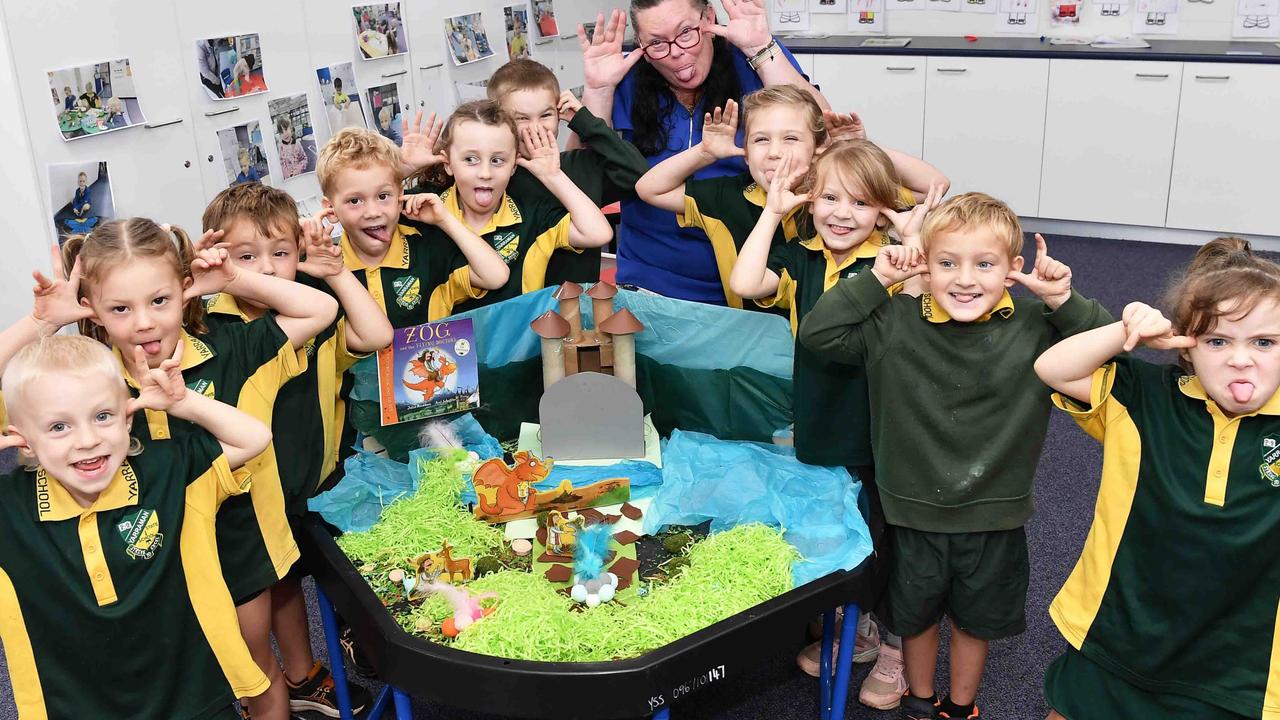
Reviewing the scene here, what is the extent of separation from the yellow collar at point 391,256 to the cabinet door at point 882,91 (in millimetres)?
3784

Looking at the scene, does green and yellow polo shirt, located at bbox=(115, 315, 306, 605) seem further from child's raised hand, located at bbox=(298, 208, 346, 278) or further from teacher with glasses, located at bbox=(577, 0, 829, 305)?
teacher with glasses, located at bbox=(577, 0, 829, 305)

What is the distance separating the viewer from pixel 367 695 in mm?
2371

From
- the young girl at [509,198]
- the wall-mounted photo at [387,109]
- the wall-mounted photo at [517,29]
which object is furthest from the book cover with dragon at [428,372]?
the wall-mounted photo at [517,29]

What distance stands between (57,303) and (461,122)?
35.2 inches

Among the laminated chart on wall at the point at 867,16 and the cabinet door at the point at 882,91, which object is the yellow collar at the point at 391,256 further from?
the laminated chart on wall at the point at 867,16

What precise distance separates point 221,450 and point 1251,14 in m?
5.37

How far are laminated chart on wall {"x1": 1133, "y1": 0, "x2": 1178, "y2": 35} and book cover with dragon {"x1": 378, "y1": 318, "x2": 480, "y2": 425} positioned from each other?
4659mm

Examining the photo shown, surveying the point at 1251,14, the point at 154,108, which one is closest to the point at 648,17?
the point at 154,108

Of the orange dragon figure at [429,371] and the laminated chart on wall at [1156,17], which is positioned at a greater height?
the laminated chart on wall at [1156,17]

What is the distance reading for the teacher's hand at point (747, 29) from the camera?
105 inches

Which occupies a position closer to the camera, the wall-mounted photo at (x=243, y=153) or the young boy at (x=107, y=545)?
the young boy at (x=107, y=545)

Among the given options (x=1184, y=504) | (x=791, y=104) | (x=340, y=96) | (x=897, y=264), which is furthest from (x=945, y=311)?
(x=340, y=96)

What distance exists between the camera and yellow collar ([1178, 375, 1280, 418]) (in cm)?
161

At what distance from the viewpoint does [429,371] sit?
217 cm
